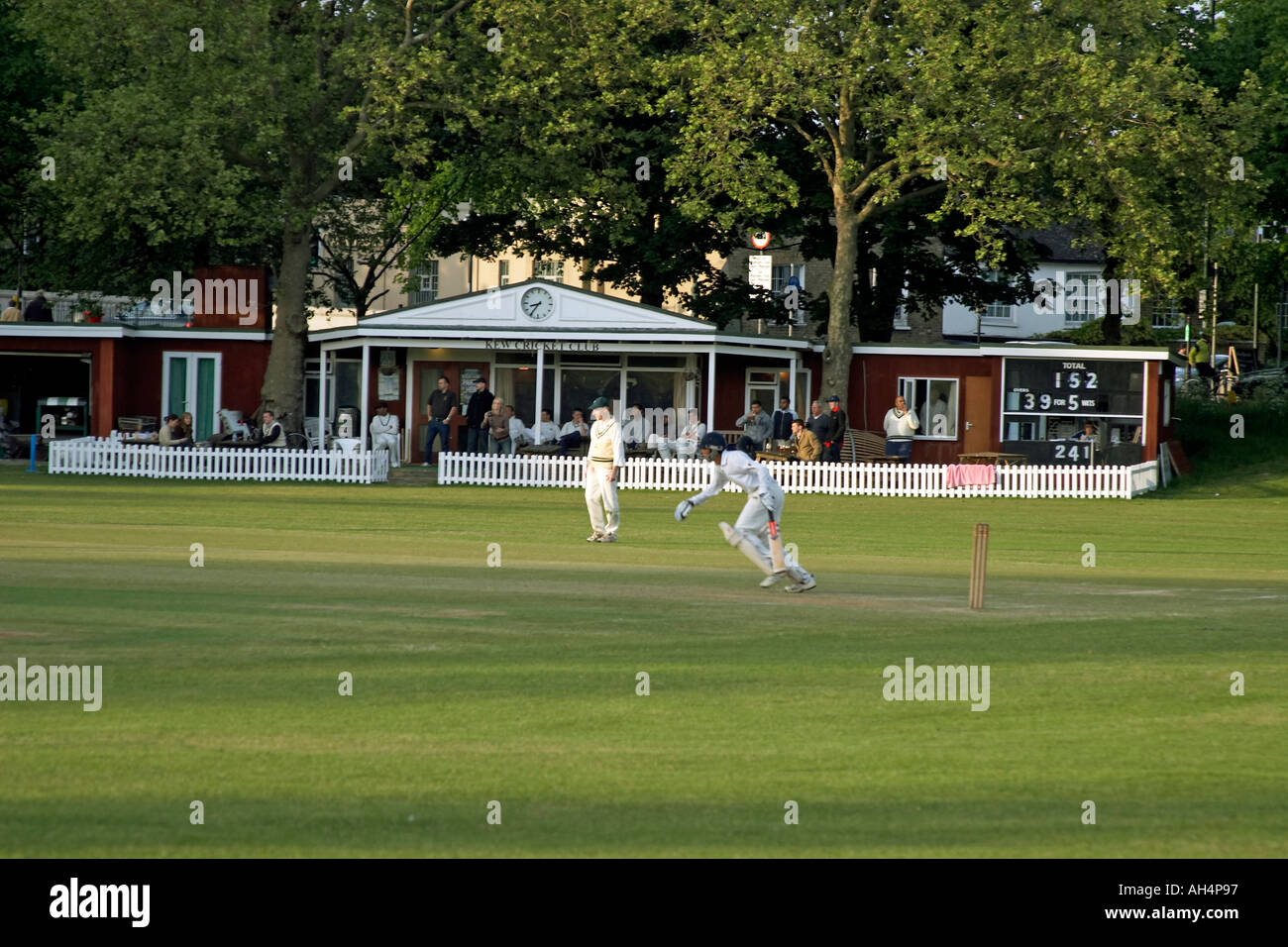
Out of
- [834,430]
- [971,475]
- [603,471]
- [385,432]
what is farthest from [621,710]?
[385,432]

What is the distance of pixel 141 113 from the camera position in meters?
36.3

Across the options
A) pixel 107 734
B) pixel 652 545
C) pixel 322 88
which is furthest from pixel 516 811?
pixel 322 88

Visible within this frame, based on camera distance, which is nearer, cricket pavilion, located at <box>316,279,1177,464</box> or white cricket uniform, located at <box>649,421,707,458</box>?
white cricket uniform, located at <box>649,421,707,458</box>

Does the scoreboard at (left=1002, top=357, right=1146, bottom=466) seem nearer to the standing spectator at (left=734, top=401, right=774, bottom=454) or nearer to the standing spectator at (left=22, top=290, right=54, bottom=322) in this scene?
the standing spectator at (left=734, top=401, right=774, bottom=454)

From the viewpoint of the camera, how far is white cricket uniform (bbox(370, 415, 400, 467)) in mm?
38125

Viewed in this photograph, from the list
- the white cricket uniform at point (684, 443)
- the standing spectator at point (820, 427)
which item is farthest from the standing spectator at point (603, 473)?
the white cricket uniform at point (684, 443)

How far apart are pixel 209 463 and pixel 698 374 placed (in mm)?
12228

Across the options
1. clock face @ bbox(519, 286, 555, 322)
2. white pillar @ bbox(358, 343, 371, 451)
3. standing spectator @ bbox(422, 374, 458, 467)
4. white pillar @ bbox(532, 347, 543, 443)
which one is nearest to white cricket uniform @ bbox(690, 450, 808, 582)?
white pillar @ bbox(532, 347, 543, 443)

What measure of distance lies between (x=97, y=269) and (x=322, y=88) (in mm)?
12035

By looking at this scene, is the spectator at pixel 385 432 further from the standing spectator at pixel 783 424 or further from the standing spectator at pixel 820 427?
the standing spectator at pixel 820 427

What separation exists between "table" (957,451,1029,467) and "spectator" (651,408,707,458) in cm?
623

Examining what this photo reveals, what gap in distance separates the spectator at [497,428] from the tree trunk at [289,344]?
5204 millimetres

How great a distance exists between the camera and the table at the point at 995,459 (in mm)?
37250

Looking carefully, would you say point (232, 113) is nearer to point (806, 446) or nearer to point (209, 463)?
point (209, 463)
